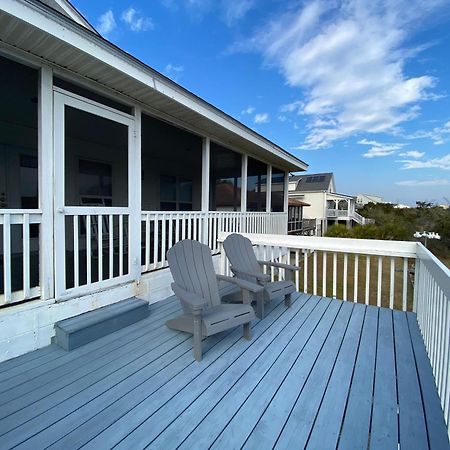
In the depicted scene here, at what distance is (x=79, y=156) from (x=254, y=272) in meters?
4.54

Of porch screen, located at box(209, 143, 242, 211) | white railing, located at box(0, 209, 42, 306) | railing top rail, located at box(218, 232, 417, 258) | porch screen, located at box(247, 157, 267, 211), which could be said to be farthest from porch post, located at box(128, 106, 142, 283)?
porch screen, located at box(247, 157, 267, 211)

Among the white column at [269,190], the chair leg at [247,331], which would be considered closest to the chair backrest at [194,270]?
the chair leg at [247,331]

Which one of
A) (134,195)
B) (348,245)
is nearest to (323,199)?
(348,245)

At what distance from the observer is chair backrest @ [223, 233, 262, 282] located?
3.36 meters

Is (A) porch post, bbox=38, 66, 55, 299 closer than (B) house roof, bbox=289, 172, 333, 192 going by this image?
Yes

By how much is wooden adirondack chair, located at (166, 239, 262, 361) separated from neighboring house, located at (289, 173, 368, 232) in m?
28.4

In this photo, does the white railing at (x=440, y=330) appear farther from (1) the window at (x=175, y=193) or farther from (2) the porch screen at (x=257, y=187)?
(1) the window at (x=175, y=193)

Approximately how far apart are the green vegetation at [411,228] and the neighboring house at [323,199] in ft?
18.4

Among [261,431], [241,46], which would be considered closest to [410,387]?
[261,431]

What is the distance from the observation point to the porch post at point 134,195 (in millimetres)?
3242

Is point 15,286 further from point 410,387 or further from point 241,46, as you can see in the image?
point 241,46

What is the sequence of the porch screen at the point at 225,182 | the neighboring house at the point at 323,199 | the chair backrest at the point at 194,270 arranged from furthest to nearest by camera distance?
the neighboring house at the point at 323,199 < the porch screen at the point at 225,182 < the chair backrest at the point at 194,270

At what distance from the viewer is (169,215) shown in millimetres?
3936

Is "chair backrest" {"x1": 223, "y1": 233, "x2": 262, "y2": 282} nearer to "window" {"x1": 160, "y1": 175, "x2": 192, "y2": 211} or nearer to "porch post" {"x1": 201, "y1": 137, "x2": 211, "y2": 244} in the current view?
"porch post" {"x1": 201, "y1": 137, "x2": 211, "y2": 244}
